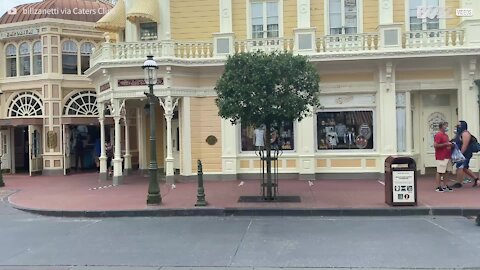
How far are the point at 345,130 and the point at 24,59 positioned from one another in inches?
674

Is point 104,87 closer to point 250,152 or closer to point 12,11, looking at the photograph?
point 250,152

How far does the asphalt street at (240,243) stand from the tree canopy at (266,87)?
2654 millimetres

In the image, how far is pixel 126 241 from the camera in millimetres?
8461

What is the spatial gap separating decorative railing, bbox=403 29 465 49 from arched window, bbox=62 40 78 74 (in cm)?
1653

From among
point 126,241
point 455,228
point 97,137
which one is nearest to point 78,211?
point 126,241

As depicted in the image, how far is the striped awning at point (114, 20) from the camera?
57.0ft

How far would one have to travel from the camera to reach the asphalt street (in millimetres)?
6844

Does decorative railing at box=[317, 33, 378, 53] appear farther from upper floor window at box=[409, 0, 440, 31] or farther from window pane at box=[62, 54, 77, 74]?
window pane at box=[62, 54, 77, 74]

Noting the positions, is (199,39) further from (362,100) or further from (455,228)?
(455,228)

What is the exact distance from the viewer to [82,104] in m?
24.5

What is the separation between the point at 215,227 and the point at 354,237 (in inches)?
112

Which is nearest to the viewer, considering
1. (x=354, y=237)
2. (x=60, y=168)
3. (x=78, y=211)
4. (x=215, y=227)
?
(x=354, y=237)

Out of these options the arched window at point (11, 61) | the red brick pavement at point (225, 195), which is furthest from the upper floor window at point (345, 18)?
the arched window at point (11, 61)

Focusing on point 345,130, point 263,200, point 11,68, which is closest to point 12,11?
point 11,68
